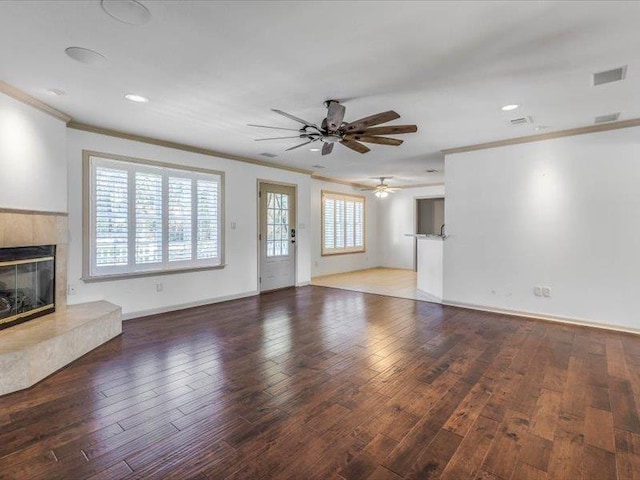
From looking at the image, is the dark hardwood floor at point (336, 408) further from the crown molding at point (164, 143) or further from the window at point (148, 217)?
the crown molding at point (164, 143)

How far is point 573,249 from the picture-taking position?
174 inches

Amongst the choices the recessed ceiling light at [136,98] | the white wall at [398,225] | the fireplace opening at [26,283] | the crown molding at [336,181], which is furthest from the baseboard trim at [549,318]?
the fireplace opening at [26,283]

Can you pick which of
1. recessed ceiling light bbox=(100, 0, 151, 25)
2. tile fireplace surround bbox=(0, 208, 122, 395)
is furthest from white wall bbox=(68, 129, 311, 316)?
recessed ceiling light bbox=(100, 0, 151, 25)

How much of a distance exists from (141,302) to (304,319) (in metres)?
2.37

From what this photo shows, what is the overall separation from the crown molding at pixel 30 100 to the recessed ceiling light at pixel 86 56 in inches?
41.2

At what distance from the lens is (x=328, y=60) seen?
2.58 m

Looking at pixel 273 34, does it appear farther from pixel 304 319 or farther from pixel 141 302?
pixel 141 302

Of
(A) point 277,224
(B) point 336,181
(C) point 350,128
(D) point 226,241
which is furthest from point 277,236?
(C) point 350,128

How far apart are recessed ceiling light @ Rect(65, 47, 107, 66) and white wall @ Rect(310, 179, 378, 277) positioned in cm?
582

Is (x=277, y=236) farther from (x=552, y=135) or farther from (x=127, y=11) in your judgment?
(x=127, y=11)

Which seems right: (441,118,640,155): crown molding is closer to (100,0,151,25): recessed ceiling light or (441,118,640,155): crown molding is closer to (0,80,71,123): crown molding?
(100,0,151,25): recessed ceiling light

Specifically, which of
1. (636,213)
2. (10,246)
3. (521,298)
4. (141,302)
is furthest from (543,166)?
(10,246)

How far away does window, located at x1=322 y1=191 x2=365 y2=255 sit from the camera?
346 inches

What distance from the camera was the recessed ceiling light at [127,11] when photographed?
193 centimetres
